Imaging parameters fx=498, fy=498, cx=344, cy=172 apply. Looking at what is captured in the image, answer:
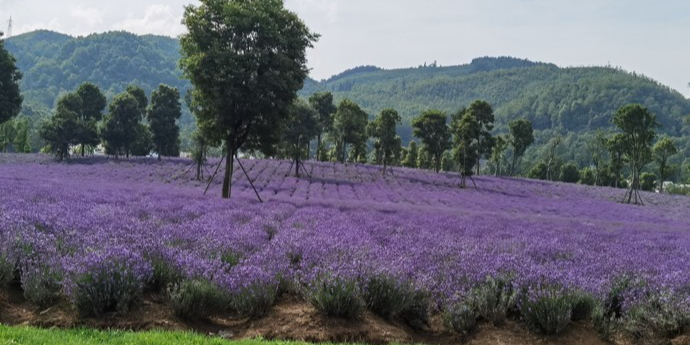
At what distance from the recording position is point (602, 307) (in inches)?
253

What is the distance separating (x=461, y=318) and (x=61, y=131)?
6691 cm

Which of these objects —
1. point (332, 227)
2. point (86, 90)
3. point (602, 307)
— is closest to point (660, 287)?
point (602, 307)

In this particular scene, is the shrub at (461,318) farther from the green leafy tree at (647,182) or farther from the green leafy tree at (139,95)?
the green leafy tree at (647,182)

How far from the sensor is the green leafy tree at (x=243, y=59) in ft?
73.3

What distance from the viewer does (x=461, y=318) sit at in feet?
20.2

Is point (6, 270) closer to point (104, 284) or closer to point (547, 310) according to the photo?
point (104, 284)

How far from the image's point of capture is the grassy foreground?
15.9ft

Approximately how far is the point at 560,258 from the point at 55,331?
9349 mm

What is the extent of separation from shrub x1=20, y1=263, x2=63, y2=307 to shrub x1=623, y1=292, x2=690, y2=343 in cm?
704

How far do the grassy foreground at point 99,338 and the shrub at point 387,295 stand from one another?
1.51 metres

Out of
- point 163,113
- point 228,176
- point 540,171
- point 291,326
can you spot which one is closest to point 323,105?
point 163,113

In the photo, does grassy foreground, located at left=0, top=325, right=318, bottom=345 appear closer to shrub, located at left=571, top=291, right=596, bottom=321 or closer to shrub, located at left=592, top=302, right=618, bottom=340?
shrub, located at left=571, top=291, right=596, bottom=321

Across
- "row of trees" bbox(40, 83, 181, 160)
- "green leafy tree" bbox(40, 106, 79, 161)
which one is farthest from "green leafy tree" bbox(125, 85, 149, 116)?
"green leafy tree" bbox(40, 106, 79, 161)

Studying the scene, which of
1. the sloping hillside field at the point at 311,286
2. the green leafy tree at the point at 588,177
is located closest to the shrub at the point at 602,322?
the sloping hillside field at the point at 311,286
